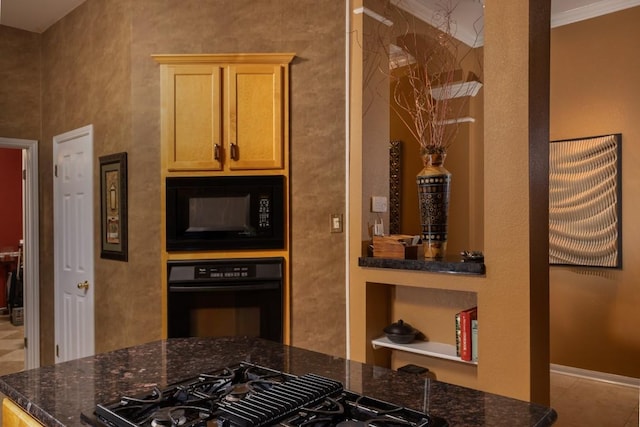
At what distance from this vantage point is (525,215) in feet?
7.80

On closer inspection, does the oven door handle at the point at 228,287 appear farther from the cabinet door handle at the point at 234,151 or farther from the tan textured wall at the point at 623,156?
the tan textured wall at the point at 623,156

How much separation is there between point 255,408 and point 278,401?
0.21 feet

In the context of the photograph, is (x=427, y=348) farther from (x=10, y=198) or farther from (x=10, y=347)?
(x=10, y=198)

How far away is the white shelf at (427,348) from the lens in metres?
2.70

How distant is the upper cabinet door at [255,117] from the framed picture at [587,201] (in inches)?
99.5

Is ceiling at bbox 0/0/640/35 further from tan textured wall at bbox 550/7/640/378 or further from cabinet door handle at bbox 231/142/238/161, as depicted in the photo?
cabinet door handle at bbox 231/142/238/161

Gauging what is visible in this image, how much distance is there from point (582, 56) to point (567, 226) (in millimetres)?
1441

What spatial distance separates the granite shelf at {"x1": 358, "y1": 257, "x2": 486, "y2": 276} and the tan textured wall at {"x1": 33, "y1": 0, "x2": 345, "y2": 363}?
0.46m

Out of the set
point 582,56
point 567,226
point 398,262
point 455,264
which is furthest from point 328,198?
point 582,56

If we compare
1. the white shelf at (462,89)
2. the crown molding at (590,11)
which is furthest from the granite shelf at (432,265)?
the crown molding at (590,11)

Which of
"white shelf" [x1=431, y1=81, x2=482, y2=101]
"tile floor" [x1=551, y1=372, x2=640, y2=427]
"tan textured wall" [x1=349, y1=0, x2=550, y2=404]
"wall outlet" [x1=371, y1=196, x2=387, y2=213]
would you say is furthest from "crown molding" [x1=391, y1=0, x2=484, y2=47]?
"tile floor" [x1=551, y1=372, x2=640, y2=427]

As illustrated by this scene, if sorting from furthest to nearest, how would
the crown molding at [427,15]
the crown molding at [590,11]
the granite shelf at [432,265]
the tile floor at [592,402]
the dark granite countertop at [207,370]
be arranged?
the crown molding at [590,11], the crown molding at [427,15], the tile floor at [592,402], the granite shelf at [432,265], the dark granite countertop at [207,370]

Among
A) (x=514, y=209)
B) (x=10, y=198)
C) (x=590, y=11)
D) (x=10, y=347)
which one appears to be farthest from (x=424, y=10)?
(x=10, y=198)

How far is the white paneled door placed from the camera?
3.78 meters
